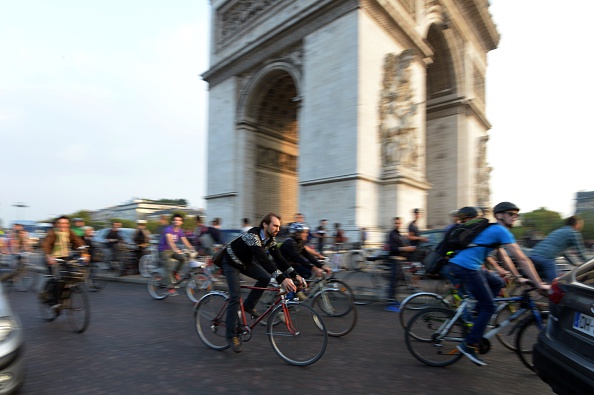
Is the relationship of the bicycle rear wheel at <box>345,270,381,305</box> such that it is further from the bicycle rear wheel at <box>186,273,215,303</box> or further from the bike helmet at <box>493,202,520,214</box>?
A: the bike helmet at <box>493,202,520,214</box>

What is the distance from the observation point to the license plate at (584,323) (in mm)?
2452

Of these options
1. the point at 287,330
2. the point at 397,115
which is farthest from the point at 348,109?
the point at 287,330

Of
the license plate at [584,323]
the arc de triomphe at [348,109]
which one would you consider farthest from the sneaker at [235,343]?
the arc de triomphe at [348,109]

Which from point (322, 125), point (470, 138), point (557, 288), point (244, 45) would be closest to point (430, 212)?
point (470, 138)

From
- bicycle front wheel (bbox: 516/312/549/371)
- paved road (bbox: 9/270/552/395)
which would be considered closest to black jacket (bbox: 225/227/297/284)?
paved road (bbox: 9/270/552/395)

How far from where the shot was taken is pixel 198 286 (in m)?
7.49

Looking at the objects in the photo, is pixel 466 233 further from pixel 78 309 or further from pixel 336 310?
pixel 78 309

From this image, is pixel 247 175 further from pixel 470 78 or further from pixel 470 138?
pixel 470 78

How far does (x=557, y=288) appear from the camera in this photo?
2893mm

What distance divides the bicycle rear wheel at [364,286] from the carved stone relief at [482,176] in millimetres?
18725

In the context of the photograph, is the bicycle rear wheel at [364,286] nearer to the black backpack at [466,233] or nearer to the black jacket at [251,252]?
the black jacket at [251,252]

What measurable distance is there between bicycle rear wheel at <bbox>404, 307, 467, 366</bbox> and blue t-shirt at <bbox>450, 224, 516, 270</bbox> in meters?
0.59

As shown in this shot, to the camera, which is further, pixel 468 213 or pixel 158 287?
pixel 158 287

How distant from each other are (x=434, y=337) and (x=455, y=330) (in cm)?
22
